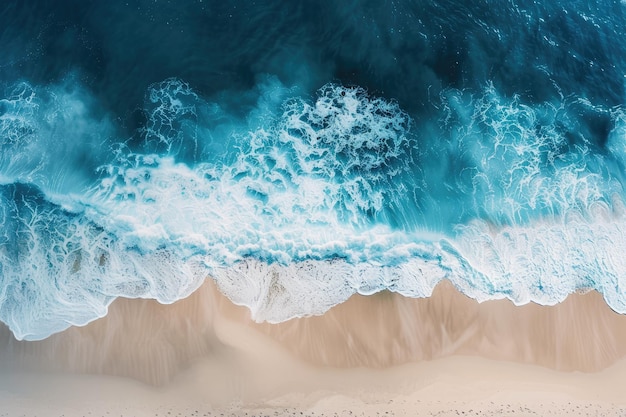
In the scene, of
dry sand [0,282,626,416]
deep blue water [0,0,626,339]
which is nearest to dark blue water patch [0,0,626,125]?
deep blue water [0,0,626,339]

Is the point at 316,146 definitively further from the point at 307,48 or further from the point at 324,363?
the point at 324,363

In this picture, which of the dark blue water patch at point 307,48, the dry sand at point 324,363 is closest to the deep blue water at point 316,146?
the dark blue water patch at point 307,48

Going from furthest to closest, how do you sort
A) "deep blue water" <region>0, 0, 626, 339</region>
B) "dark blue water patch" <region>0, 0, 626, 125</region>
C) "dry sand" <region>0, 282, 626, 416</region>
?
"dark blue water patch" <region>0, 0, 626, 125</region> → "deep blue water" <region>0, 0, 626, 339</region> → "dry sand" <region>0, 282, 626, 416</region>

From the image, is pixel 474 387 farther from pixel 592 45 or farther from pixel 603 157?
pixel 592 45

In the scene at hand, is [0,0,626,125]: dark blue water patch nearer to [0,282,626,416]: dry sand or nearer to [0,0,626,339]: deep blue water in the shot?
[0,0,626,339]: deep blue water

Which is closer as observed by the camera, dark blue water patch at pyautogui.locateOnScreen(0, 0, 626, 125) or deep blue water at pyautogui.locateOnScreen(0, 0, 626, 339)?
deep blue water at pyautogui.locateOnScreen(0, 0, 626, 339)
